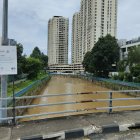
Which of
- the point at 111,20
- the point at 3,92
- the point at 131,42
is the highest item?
the point at 111,20

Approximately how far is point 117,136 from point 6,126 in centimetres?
285

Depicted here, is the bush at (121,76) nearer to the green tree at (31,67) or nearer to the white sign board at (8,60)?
the green tree at (31,67)

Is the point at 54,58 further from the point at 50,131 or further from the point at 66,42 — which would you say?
the point at 50,131

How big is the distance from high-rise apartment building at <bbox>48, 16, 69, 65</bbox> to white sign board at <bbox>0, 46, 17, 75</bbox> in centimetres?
11299

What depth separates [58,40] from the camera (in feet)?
405

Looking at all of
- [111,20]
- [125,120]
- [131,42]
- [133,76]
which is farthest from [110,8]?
[125,120]

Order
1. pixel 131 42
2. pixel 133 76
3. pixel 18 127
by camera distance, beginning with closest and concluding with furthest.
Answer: pixel 18 127 → pixel 133 76 → pixel 131 42

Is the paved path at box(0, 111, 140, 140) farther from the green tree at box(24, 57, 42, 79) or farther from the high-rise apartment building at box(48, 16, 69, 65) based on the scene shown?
the high-rise apartment building at box(48, 16, 69, 65)

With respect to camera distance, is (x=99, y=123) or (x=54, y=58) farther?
(x=54, y=58)

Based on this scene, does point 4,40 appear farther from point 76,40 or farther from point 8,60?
point 76,40

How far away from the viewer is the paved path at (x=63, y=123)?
21.8ft

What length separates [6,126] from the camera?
7.29 meters

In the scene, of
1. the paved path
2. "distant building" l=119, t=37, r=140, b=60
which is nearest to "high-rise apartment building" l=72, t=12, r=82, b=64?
"distant building" l=119, t=37, r=140, b=60

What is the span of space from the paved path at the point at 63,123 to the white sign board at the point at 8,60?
1.45 metres
